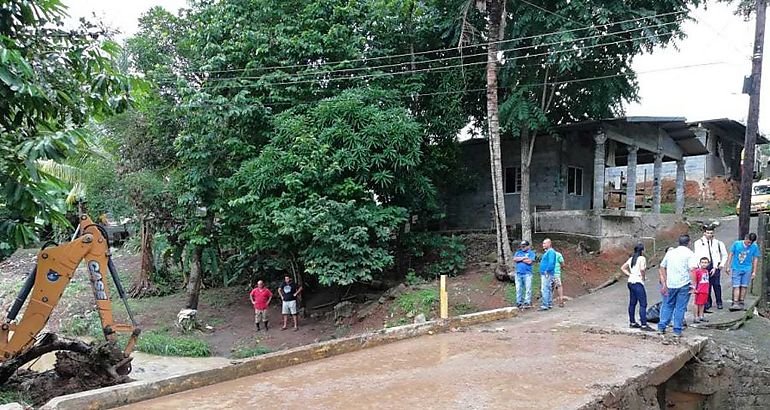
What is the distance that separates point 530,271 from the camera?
13.1m

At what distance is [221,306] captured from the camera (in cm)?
2111

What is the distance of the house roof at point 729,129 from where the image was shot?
1113 inches

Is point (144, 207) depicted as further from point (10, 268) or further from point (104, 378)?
point (10, 268)

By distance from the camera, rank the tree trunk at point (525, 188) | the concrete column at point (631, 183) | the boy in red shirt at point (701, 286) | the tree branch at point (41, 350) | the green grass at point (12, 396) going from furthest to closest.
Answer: the concrete column at point (631, 183), the tree trunk at point (525, 188), the boy in red shirt at point (701, 286), the tree branch at point (41, 350), the green grass at point (12, 396)

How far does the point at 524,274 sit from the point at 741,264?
15.2 ft

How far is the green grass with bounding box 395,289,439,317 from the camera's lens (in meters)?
15.5

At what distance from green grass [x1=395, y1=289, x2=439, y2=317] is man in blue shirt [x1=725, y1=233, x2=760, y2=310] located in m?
7.28

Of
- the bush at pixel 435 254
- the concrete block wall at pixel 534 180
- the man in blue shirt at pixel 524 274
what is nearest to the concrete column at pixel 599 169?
the concrete block wall at pixel 534 180

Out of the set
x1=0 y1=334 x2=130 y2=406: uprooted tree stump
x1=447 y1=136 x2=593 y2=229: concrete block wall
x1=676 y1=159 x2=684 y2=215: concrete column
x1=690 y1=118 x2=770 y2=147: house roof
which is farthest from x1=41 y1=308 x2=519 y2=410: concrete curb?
x1=690 y1=118 x2=770 y2=147: house roof

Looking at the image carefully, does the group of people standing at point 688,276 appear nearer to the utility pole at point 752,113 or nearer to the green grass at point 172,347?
the utility pole at point 752,113

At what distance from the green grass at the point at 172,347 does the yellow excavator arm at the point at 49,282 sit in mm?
6833

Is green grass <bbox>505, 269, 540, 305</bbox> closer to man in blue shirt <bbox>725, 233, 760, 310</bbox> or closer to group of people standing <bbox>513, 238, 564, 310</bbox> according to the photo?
group of people standing <bbox>513, 238, 564, 310</bbox>

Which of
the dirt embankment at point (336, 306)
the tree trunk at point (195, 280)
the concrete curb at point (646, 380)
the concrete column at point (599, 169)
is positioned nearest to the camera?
the concrete curb at point (646, 380)

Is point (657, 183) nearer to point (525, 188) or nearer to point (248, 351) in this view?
point (525, 188)
